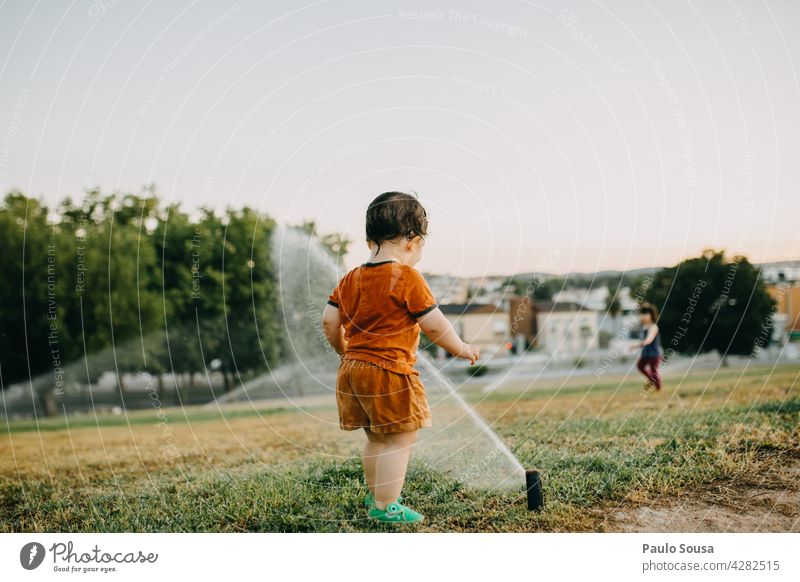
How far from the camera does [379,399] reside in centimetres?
329

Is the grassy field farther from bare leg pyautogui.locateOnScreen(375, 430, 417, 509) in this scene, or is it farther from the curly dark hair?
the curly dark hair

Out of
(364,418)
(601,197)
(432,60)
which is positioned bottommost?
(364,418)

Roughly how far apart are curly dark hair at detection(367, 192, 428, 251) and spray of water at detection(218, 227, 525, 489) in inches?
55.2

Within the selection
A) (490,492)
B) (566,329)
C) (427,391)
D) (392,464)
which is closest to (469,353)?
(392,464)

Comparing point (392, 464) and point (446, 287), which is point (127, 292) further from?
point (392, 464)

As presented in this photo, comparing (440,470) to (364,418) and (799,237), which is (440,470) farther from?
(799,237)

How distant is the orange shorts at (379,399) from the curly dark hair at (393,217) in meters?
0.61

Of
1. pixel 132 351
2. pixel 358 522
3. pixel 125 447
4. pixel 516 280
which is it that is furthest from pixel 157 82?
pixel 132 351

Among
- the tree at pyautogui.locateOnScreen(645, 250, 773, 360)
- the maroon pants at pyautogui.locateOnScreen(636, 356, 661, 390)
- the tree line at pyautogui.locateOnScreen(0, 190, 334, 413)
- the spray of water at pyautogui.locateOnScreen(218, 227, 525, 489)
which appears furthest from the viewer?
the tree at pyautogui.locateOnScreen(645, 250, 773, 360)

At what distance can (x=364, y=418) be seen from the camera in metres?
3.38

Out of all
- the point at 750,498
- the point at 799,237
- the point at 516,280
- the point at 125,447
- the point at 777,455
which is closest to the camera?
the point at 750,498

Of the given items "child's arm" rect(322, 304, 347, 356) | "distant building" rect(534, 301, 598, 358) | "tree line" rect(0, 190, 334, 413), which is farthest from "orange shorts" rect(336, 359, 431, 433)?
"distant building" rect(534, 301, 598, 358)

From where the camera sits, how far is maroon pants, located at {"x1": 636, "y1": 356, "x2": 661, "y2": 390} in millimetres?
8322

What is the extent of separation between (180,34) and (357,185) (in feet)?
5.08
